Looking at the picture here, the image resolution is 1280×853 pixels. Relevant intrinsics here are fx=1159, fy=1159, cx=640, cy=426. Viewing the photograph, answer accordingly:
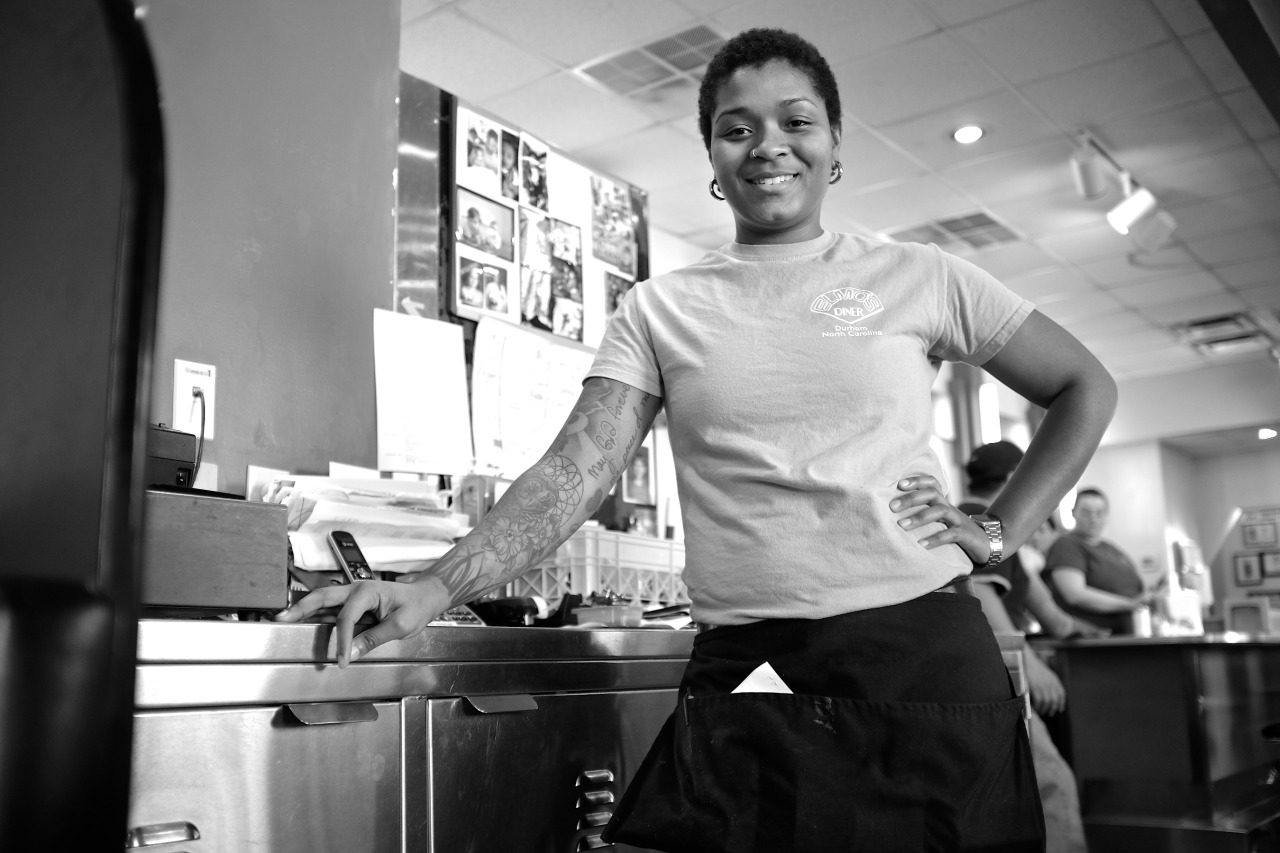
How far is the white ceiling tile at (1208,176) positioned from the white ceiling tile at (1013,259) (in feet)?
2.89

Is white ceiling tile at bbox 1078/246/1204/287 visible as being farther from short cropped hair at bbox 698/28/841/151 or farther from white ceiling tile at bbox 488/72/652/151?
short cropped hair at bbox 698/28/841/151

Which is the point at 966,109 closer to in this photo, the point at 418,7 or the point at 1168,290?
the point at 418,7

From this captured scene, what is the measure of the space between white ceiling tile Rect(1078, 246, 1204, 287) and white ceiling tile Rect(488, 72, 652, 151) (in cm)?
369

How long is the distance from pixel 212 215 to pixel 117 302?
1.52m

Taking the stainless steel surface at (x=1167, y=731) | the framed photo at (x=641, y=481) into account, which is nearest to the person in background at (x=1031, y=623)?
the stainless steel surface at (x=1167, y=731)

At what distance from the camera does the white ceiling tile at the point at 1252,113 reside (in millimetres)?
5410

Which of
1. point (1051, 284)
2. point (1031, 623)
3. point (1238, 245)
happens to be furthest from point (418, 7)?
point (1238, 245)

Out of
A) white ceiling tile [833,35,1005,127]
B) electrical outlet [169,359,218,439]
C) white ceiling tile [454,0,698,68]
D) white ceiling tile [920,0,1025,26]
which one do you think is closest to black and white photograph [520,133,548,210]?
electrical outlet [169,359,218,439]

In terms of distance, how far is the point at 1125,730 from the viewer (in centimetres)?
373

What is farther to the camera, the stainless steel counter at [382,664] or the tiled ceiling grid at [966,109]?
the tiled ceiling grid at [966,109]

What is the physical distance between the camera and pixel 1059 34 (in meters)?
4.74

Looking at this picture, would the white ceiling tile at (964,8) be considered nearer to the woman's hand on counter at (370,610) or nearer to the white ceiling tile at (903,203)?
the white ceiling tile at (903,203)

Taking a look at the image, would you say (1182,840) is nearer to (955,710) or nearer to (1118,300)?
(955,710)

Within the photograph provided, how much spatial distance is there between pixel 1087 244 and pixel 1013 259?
1.52ft
